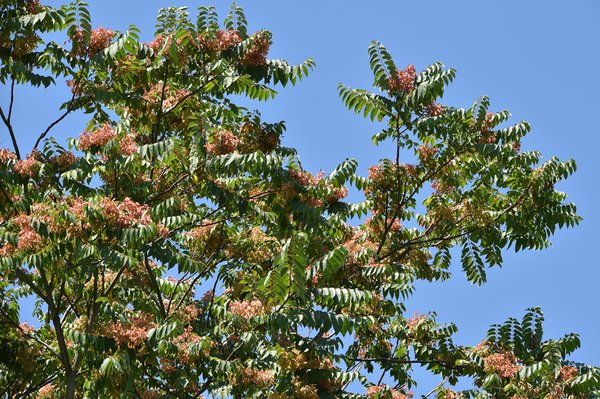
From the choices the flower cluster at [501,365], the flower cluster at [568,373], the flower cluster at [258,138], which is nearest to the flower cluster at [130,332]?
the flower cluster at [258,138]

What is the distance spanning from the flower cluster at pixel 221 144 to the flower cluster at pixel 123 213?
118cm

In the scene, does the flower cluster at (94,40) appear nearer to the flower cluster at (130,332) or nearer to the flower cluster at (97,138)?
the flower cluster at (97,138)

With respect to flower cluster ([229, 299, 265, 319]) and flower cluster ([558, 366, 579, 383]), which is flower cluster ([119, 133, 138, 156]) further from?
flower cluster ([558, 366, 579, 383])

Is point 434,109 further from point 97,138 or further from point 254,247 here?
point 97,138

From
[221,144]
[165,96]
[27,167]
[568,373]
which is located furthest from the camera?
[165,96]

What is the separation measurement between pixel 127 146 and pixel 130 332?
1827 millimetres

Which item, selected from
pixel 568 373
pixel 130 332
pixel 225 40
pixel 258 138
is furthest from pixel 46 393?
pixel 568 373

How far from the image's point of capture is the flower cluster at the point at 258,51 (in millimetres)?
9922

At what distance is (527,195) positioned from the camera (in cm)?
1080

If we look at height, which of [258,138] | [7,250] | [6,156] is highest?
[258,138]

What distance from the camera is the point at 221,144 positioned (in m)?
9.26

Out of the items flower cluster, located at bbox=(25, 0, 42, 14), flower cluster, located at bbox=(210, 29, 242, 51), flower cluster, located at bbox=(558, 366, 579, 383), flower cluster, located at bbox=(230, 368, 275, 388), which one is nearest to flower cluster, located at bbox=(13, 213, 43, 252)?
flower cluster, located at bbox=(230, 368, 275, 388)

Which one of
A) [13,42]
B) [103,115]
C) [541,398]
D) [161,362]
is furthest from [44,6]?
[541,398]

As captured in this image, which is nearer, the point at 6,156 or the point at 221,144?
the point at 6,156
